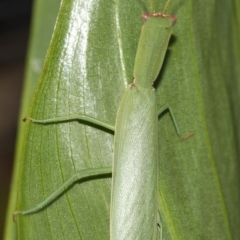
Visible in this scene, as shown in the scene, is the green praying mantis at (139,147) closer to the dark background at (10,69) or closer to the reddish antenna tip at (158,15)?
the reddish antenna tip at (158,15)

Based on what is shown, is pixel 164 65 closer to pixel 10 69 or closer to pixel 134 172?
pixel 134 172

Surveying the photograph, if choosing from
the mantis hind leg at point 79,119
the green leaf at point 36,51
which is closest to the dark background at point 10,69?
the green leaf at point 36,51

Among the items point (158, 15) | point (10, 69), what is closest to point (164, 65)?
point (158, 15)

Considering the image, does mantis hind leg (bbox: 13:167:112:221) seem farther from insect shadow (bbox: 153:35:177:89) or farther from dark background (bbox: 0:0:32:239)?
dark background (bbox: 0:0:32:239)

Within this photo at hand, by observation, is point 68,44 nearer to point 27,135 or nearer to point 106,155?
point 27,135

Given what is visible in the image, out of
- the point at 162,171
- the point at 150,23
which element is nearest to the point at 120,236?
the point at 162,171
